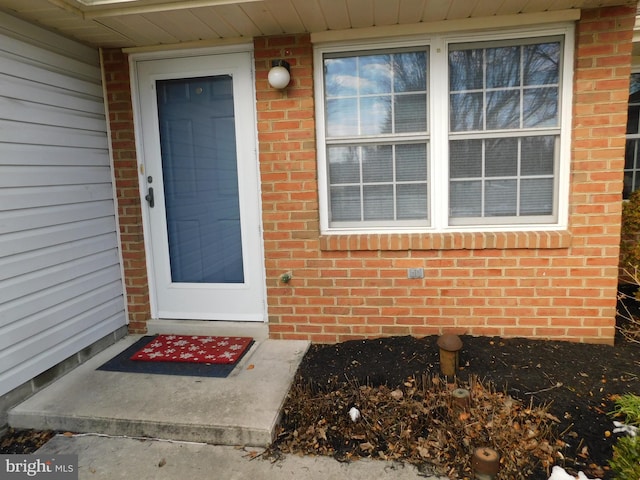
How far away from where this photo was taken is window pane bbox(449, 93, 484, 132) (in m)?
3.32

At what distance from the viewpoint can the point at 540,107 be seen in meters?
3.28

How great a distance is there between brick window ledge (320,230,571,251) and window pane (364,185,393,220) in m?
0.20

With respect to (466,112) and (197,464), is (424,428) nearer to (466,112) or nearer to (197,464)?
(197,464)

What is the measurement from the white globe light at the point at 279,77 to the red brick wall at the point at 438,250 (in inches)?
4.3

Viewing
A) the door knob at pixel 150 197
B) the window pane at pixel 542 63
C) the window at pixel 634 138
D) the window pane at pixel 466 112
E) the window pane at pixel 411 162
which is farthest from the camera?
the window at pixel 634 138

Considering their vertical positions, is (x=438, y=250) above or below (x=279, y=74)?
below

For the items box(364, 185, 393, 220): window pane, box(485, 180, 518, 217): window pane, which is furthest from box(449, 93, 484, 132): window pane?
box(364, 185, 393, 220): window pane

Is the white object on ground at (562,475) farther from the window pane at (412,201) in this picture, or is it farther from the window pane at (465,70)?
the window pane at (465,70)

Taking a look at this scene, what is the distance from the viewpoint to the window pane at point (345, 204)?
3557 mm

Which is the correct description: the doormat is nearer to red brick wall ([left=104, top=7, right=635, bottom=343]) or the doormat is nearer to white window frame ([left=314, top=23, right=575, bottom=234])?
red brick wall ([left=104, top=7, right=635, bottom=343])

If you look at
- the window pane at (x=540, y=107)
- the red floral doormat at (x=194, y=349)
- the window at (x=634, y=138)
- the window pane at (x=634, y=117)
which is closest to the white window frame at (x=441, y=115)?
the window pane at (x=540, y=107)

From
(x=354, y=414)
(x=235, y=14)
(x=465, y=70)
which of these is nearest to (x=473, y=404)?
(x=354, y=414)

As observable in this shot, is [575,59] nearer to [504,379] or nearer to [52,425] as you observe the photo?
Result: [504,379]

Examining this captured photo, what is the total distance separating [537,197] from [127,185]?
11.1ft
